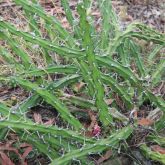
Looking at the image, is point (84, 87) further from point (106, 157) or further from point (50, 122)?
point (106, 157)

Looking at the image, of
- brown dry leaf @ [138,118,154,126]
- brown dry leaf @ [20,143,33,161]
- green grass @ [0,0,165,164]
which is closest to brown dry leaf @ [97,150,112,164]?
green grass @ [0,0,165,164]

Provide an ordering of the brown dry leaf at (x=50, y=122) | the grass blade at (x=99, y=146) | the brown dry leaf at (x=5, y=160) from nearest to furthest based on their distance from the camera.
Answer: the grass blade at (x=99, y=146)
the brown dry leaf at (x=5, y=160)
the brown dry leaf at (x=50, y=122)

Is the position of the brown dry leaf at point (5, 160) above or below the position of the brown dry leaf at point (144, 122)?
below

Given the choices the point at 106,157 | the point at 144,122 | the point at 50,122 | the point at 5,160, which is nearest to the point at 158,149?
the point at 144,122

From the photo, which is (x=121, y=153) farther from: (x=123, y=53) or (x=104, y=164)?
(x=123, y=53)

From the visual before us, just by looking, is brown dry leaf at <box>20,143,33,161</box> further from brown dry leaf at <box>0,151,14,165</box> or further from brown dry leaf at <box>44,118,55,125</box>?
brown dry leaf at <box>44,118,55,125</box>

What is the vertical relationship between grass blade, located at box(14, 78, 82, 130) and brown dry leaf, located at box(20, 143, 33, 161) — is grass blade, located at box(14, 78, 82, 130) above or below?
above

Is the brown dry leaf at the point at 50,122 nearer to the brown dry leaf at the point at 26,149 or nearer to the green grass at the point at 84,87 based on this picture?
the green grass at the point at 84,87

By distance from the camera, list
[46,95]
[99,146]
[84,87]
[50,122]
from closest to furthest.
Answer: [99,146] → [46,95] → [50,122] → [84,87]

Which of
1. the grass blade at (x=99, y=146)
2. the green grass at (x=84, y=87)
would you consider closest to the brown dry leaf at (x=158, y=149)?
the green grass at (x=84, y=87)
